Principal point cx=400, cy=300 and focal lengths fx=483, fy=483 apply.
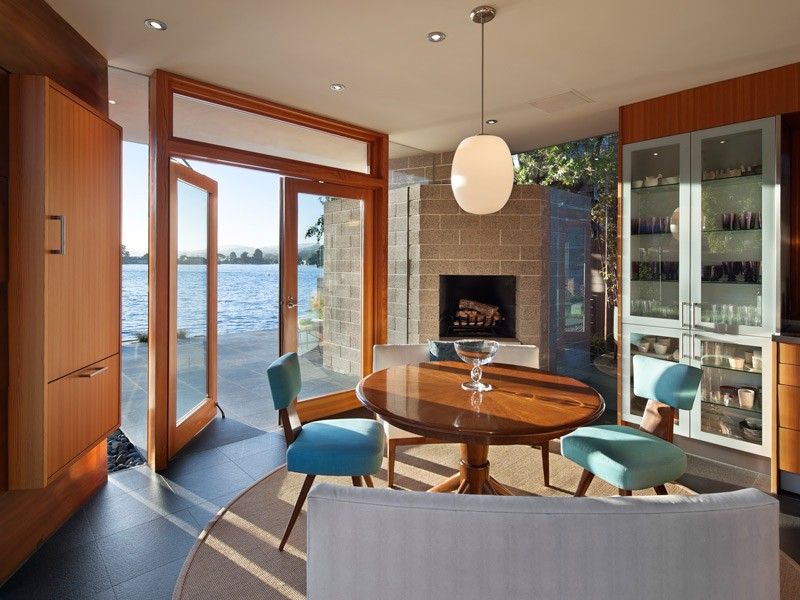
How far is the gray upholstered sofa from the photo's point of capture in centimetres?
89

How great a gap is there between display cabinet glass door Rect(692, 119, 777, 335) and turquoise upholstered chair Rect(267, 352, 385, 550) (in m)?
2.50

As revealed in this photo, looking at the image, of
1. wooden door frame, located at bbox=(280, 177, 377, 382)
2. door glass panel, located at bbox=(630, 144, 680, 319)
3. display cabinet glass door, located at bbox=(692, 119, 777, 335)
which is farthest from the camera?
wooden door frame, located at bbox=(280, 177, 377, 382)

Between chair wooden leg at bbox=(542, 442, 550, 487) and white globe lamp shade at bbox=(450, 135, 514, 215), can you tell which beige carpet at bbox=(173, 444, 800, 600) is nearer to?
chair wooden leg at bbox=(542, 442, 550, 487)

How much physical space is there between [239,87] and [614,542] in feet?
11.3

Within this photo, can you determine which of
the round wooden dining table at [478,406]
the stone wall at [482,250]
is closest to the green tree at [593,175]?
the stone wall at [482,250]

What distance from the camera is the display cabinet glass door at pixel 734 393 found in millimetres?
3047

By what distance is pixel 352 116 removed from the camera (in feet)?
13.0

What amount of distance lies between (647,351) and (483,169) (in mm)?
2195

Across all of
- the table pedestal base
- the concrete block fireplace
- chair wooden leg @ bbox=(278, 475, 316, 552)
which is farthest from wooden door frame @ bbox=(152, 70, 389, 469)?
the table pedestal base

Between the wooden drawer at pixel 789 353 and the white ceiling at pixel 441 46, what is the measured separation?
167cm

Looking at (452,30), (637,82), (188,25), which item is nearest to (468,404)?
(452,30)

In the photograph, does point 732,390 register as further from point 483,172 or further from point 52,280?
point 52,280

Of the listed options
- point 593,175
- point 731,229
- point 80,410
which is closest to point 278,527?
point 80,410

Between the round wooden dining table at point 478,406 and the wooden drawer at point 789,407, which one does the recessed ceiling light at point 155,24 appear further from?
the wooden drawer at point 789,407
